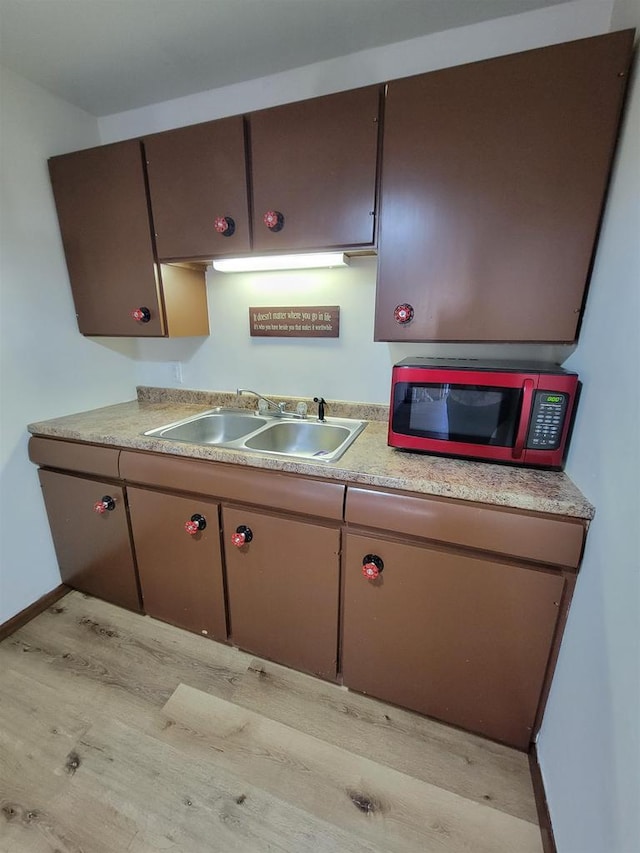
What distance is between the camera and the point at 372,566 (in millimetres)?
1188

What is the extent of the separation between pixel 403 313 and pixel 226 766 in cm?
165

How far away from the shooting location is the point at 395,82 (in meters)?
1.10

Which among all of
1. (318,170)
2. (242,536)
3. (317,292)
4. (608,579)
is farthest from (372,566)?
(318,170)

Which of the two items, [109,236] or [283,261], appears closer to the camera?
[283,261]

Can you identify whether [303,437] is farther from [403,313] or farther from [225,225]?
[225,225]

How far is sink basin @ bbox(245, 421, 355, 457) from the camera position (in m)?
1.70

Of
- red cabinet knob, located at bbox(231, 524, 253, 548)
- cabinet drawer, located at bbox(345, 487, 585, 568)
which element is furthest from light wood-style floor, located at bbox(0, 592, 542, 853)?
cabinet drawer, located at bbox(345, 487, 585, 568)

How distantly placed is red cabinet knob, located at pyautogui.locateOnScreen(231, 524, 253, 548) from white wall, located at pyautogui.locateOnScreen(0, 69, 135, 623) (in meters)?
1.18

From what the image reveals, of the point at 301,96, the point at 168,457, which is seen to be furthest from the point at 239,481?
the point at 301,96

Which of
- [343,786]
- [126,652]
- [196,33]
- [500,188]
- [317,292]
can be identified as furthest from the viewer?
[317,292]

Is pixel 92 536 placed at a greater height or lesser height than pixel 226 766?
greater

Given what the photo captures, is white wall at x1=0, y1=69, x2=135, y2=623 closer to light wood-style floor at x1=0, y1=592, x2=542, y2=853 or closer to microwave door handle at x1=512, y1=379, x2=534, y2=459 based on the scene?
light wood-style floor at x1=0, y1=592, x2=542, y2=853

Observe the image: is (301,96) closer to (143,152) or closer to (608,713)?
(143,152)

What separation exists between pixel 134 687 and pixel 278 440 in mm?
1188
